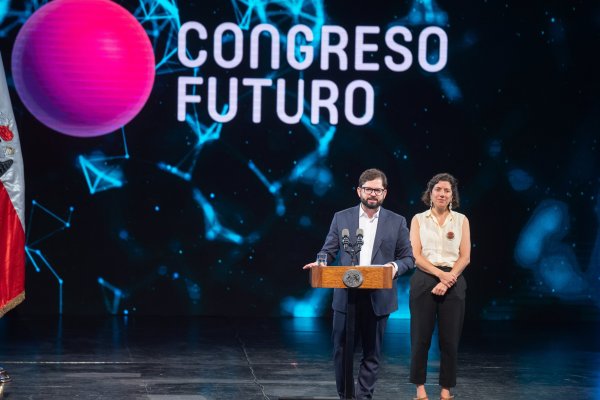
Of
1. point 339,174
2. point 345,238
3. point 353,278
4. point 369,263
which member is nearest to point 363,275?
point 353,278

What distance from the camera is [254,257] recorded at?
34.0 ft

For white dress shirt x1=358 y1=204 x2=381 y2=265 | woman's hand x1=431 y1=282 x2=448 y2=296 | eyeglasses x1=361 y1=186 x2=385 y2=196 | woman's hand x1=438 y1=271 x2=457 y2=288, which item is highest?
eyeglasses x1=361 y1=186 x2=385 y2=196

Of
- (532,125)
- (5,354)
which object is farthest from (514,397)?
(532,125)

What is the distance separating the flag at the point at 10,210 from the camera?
6.66m

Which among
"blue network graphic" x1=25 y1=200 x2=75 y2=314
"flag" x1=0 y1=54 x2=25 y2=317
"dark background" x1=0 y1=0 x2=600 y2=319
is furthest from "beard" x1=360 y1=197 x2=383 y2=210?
"blue network graphic" x1=25 y1=200 x2=75 y2=314

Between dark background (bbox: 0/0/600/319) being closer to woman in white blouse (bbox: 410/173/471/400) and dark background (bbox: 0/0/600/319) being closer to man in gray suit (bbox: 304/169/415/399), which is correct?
woman in white blouse (bbox: 410/173/471/400)

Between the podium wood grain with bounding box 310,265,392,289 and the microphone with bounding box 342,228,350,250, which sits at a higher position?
the microphone with bounding box 342,228,350,250

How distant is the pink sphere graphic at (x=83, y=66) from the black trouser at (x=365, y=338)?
5195 millimetres

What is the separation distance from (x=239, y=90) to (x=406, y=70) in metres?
1.68

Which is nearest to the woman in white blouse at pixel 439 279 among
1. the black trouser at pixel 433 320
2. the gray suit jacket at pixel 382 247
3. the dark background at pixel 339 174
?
the black trouser at pixel 433 320

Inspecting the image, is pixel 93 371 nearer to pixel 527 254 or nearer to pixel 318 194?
pixel 318 194

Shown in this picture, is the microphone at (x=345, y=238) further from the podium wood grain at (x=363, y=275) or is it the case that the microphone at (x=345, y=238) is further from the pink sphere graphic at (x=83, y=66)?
the pink sphere graphic at (x=83, y=66)

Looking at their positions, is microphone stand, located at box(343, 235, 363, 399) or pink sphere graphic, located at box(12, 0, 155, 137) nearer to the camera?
microphone stand, located at box(343, 235, 363, 399)

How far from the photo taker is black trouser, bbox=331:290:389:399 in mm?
5543
